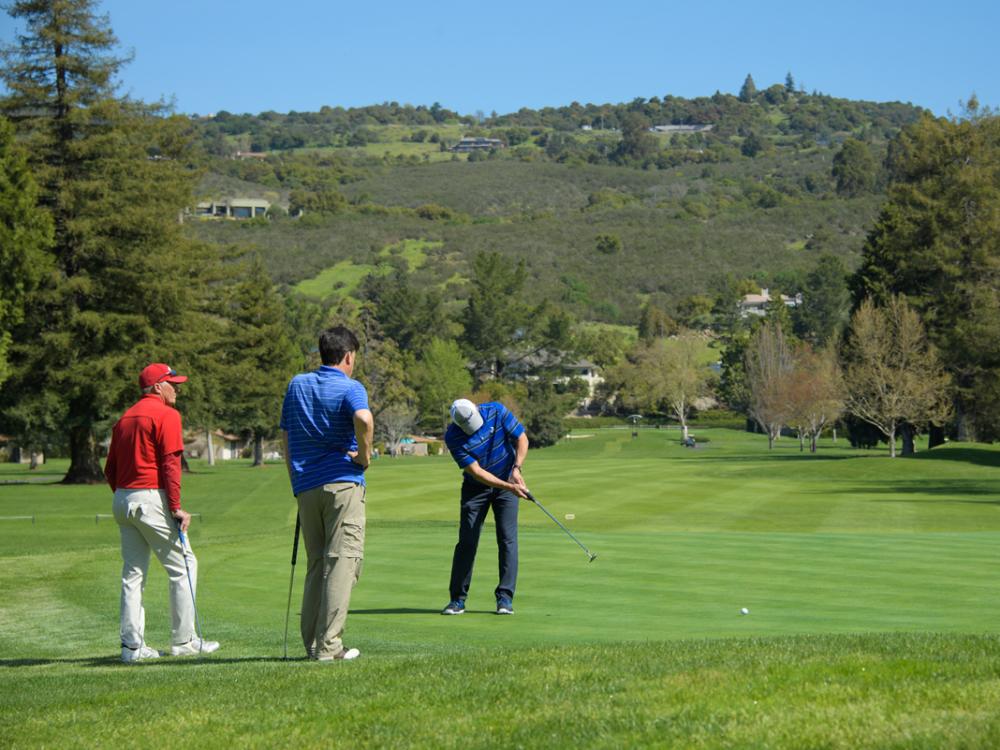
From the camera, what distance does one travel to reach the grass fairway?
19.6 feet

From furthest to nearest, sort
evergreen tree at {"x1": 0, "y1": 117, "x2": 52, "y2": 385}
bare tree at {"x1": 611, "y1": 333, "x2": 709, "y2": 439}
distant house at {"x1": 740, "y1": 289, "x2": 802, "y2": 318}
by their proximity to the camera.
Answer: distant house at {"x1": 740, "y1": 289, "x2": 802, "y2": 318}
bare tree at {"x1": 611, "y1": 333, "x2": 709, "y2": 439}
evergreen tree at {"x1": 0, "y1": 117, "x2": 52, "y2": 385}

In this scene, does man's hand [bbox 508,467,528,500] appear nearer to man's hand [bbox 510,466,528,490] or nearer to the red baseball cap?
man's hand [bbox 510,466,528,490]

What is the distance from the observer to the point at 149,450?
31.4 ft

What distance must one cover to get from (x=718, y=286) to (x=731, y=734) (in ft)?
538

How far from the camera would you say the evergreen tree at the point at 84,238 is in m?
45.0

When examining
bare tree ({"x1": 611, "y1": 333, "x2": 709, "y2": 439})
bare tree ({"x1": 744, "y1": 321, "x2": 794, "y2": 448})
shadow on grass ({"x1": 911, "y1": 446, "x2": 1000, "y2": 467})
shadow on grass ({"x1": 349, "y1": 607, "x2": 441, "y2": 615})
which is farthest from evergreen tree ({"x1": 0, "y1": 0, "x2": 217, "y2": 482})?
bare tree ({"x1": 611, "y1": 333, "x2": 709, "y2": 439})

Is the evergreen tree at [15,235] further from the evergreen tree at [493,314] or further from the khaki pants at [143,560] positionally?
the evergreen tree at [493,314]

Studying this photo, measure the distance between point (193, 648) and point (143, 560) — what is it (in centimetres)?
77

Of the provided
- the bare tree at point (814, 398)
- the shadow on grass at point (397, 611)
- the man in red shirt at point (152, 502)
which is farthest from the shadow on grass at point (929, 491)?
the man in red shirt at point (152, 502)

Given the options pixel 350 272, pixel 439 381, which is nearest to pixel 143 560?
pixel 439 381

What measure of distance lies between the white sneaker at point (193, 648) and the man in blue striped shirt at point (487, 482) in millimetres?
2213

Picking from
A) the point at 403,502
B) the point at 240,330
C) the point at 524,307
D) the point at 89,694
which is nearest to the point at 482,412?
the point at 89,694

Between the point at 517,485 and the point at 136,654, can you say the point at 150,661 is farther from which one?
the point at 517,485

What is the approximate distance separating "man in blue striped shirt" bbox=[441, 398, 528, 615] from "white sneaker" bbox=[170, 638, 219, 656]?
221cm
